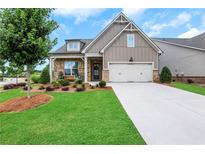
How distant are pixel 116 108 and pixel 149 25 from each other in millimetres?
18770

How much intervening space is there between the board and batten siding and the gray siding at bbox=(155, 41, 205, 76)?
18.5 feet

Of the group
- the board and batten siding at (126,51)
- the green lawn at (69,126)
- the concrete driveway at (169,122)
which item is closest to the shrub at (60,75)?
the board and batten siding at (126,51)

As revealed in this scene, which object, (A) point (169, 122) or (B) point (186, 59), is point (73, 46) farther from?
(A) point (169, 122)

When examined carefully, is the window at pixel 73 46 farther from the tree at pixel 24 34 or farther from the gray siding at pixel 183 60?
the tree at pixel 24 34

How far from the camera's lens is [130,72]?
18.9 meters

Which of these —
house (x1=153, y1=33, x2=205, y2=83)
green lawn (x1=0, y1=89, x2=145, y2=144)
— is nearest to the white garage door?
house (x1=153, y1=33, x2=205, y2=83)

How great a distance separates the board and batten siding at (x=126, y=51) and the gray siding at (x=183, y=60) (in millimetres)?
5643

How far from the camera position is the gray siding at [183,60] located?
818 inches

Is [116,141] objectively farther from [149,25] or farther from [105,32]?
[149,25]

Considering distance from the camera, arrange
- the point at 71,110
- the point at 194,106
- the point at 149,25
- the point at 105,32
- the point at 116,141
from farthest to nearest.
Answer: the point at 149,25
the point at 105,32
the point at 194,106
the point at 71,110
the point at 116,141
